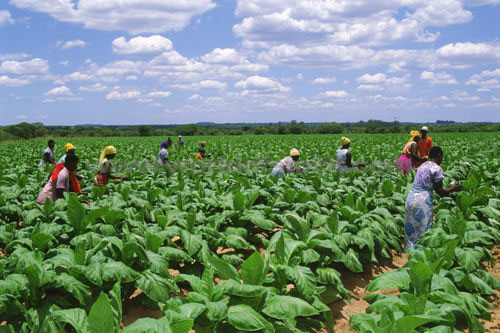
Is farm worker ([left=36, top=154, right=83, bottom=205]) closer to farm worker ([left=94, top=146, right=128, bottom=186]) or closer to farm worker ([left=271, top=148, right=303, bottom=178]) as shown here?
farm worker ([left=94, top=146, right=128, bottom=186])

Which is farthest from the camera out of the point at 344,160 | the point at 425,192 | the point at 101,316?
the point at 344,160

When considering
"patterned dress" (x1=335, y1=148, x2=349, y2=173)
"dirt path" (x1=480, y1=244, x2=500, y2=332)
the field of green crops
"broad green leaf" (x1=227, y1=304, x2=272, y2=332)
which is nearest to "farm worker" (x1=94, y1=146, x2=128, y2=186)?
the field of green crops

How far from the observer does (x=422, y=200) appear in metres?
5.74

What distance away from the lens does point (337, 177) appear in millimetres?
9406

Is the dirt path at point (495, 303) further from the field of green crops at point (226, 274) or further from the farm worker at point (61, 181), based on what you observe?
the farm worker at point (61, 181)

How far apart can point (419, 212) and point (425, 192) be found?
0.34m

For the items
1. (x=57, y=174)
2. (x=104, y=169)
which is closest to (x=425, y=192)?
(x=57, y=174)

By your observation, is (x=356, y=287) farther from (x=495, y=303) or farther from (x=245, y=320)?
(x=245, y=320)

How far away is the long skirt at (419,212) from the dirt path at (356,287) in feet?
1.49

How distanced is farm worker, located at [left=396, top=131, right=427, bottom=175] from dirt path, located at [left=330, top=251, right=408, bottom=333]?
3889 millimetres

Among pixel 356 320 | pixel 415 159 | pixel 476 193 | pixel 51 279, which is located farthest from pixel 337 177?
pixel 51 279

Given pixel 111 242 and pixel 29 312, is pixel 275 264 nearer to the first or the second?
pixel 111 242

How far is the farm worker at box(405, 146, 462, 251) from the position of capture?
5629 millimetres

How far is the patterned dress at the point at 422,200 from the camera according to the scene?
5.64m
